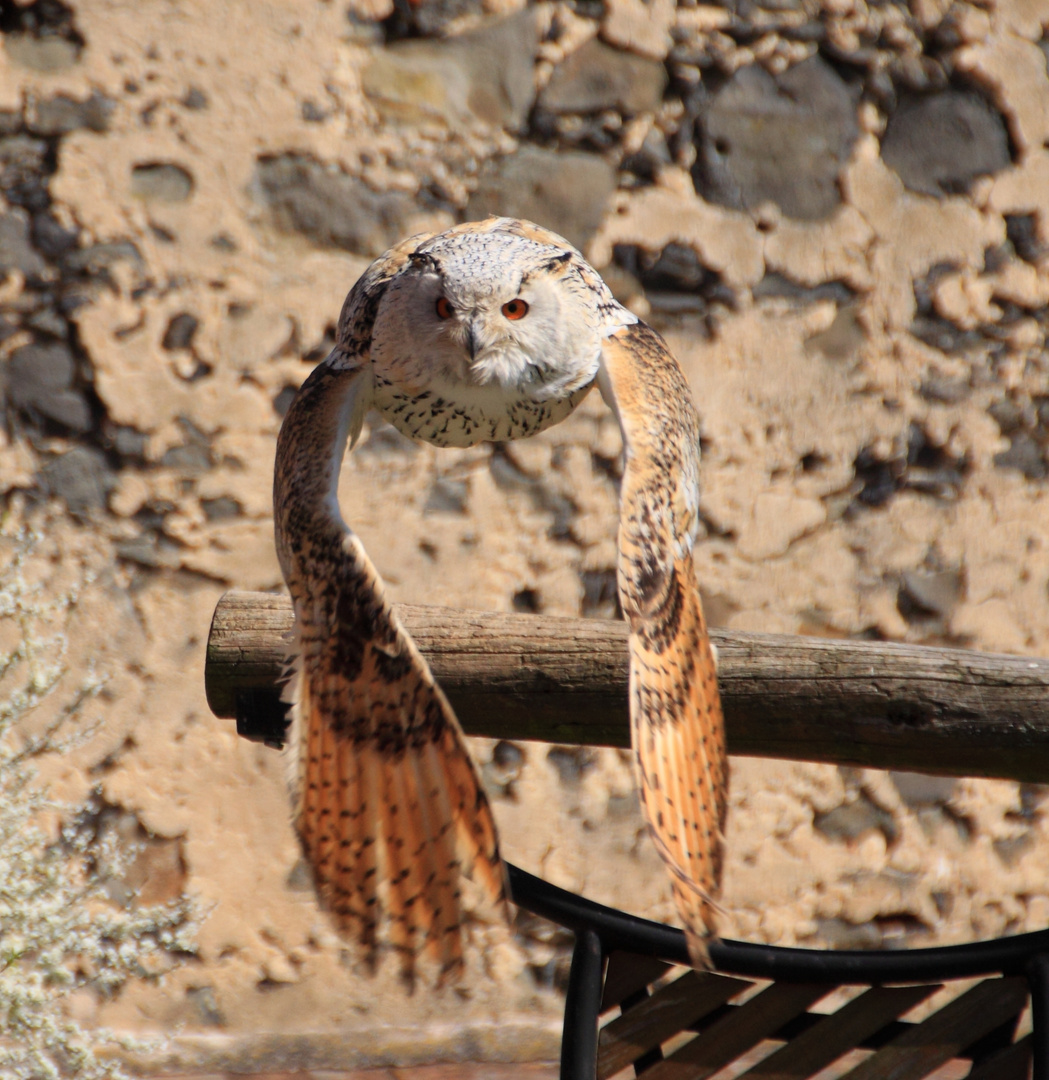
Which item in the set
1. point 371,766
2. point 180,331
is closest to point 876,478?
point 180,331

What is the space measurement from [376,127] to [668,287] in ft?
1.99

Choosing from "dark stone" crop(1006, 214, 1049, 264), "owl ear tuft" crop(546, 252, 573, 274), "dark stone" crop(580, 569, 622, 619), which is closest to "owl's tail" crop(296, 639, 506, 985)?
"owl ear tuft" crop(546, 252, 573, 274)

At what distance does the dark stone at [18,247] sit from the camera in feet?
5.78

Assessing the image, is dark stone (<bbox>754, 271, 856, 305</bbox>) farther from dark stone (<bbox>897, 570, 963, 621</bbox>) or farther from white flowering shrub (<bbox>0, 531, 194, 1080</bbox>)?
white flowering shrub (<bbox>0, 531, 194, 1080</bbox>)

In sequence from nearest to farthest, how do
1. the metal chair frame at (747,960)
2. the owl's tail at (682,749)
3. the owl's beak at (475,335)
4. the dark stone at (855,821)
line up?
1. the owl's tail at (682,749)
2. the owl's beak at (475,335)
3. the metal chair frame at (747,960)
4. the dark stone at (855,821)

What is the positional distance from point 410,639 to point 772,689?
0.46 metres

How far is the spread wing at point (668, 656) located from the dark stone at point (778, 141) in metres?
1.29

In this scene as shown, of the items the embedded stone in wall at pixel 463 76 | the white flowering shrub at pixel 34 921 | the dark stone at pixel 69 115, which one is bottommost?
the white flowering shrub at pixel 34 921

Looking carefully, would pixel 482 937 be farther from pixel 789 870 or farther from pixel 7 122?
pixel 7 122

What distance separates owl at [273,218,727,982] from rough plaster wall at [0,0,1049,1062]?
3.39 ft

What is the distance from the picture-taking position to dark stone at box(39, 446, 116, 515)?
1785 millimetres

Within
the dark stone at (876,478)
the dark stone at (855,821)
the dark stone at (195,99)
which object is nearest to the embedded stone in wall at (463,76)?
the dark stone at (195,99)

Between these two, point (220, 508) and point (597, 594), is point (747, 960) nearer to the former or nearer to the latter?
point (597, 594)

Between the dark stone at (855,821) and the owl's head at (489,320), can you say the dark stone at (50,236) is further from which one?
the dark stone at (855,821)
